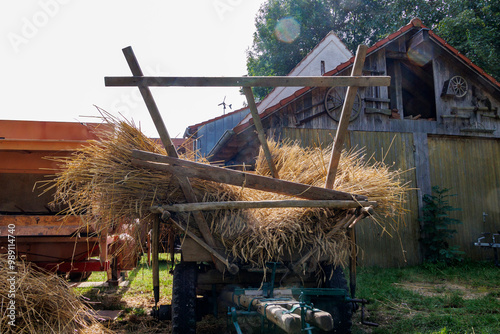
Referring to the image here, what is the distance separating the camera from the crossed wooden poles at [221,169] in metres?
2.90

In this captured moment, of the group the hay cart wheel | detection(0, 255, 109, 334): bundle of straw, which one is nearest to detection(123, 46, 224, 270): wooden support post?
the hay cart wheel

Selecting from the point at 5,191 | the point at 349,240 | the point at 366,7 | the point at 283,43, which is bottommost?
the point at 349,240

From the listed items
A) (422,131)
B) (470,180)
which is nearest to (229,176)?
(422,131)

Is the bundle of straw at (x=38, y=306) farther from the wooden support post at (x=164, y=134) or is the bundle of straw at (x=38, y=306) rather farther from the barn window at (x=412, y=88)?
the barn window at (x=412, y=88)

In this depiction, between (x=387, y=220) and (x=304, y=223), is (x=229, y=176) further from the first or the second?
(x=387, y=220)

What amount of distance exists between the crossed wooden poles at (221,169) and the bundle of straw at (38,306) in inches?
32.1

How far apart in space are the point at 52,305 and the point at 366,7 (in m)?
25.3

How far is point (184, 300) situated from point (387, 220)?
595cm

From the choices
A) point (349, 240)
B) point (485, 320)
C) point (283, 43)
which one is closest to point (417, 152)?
point (485, 320)

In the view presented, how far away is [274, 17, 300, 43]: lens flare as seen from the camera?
80.0 ft

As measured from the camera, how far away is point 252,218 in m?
3.16

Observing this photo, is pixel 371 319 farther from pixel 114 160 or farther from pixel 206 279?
→ pixel 114 160

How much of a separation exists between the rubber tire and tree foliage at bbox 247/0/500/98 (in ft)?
55.2

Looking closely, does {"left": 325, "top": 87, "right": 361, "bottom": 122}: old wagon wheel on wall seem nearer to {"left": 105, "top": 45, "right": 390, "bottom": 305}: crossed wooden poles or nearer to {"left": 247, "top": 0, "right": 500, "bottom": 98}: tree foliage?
{"left": 105, "top": 45, "right": 390, "bottom": 305}: crossed wooden poles
